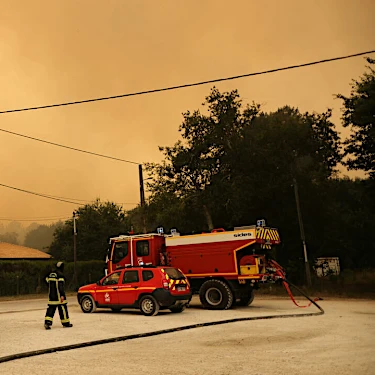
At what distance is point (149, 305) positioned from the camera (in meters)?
16.2

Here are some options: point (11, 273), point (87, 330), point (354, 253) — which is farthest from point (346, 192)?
point (87, 330)

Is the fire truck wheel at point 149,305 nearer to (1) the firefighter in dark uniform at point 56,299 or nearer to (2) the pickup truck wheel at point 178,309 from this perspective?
(2) the pickup truck wheel at point 178,309

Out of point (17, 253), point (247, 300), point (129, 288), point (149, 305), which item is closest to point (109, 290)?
point (129, 288)

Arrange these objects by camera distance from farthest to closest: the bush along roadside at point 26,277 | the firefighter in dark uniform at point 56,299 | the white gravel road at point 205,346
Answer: the bush along roadside at point 26,277, the firefighter in dark uniform at point 56,299, the white gravel road at point 205,346

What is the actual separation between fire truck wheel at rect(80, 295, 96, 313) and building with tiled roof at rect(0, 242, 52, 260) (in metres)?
33.2

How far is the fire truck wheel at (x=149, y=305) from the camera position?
16.0 m

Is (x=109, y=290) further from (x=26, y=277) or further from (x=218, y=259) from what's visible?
(x=26, y=277)

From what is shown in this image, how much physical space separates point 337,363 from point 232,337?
3.65m

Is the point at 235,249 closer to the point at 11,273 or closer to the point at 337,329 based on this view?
the point at 337,329

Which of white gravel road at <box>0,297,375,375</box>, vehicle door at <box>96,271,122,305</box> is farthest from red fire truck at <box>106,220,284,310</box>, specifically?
white gravel road at <box>0,297,375,375</box>

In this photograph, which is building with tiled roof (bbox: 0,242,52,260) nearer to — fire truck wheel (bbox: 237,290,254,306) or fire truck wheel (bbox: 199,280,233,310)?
fire truck wheel (bbox: 237,290,254,306)

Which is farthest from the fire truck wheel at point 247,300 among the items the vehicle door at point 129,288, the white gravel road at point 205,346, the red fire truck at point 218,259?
the vehicle door at point 129,288

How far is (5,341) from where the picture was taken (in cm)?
1141

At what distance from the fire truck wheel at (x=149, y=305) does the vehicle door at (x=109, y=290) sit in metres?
1.08
